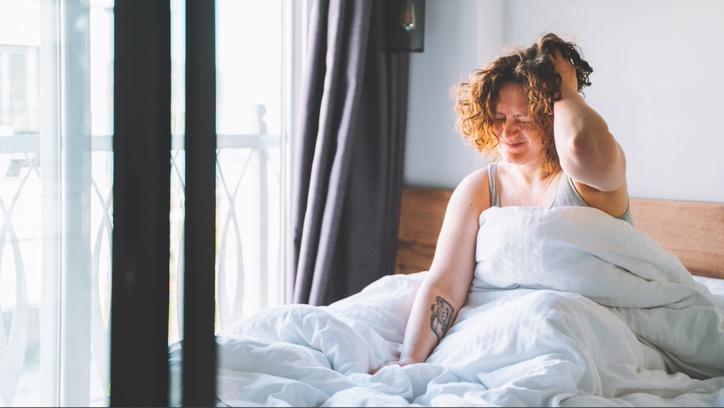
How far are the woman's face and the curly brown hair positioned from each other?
12mm

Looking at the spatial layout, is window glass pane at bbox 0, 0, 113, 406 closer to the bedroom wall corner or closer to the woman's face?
the woman's face

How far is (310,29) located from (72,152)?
1459 millimetres

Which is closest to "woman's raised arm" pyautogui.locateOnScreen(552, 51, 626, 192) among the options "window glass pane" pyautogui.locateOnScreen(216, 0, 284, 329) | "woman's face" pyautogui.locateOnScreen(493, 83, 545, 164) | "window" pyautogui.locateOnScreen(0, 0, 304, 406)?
"woman's face" pyautogui.locateOnScreen(493, 83, 545, 164)

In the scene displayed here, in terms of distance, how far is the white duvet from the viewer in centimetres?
92

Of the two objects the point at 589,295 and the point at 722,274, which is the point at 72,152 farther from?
the point at 722,274

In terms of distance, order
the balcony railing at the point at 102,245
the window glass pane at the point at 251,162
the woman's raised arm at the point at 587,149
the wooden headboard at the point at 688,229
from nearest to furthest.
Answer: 1. the balcony railing at the point at 102,245
2. the woman's raised arm at the point at 587,149
3. the wooden headboard at the point at 688,229
4. the window glass pane at the point at 251,162

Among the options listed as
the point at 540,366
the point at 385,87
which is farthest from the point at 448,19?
the point at 540,366

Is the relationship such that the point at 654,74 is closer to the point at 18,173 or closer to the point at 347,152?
the point at 347,152

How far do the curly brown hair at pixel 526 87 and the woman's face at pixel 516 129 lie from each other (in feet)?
0.04

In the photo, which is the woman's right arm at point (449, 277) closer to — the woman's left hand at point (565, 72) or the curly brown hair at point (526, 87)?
the curly brown hair at point (526, 87)

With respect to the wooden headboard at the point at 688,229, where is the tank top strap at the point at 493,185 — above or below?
above

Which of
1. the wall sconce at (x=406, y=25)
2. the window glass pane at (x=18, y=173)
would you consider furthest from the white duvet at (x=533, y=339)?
the wall sconce at (x=406, y=25)

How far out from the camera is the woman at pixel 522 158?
45.7 inches

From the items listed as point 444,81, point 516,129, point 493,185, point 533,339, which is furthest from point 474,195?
point 444,81
